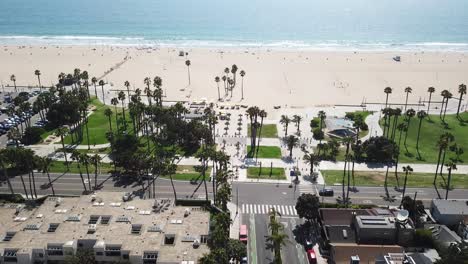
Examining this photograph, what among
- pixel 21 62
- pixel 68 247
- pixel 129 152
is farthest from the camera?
pixel 21 62

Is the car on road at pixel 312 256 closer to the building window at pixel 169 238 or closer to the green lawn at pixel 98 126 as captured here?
the building window at pixel 169 238

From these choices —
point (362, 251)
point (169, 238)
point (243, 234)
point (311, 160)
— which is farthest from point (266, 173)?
point (169, 238)

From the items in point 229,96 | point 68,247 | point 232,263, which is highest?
point 229,96

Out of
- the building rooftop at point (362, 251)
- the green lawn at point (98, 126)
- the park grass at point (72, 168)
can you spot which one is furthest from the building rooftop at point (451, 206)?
the green lawn at point (98, 126)

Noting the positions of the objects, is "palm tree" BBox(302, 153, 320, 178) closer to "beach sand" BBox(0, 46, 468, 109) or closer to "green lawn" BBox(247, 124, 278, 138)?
"green lawn" BBox(247, 124, 278, 138)

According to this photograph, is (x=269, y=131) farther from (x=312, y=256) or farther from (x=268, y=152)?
(x=312, y=256)

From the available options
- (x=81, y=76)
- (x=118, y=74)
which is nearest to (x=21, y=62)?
(x=118, y=74)

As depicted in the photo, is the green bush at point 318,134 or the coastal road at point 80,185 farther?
the green bush at point 318,134

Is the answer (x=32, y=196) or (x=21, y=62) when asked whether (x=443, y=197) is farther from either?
(x=21, y=62)
